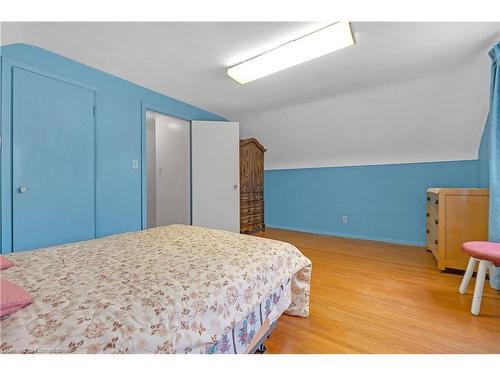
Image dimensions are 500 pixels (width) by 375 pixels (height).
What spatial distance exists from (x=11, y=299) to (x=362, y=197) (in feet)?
13.1

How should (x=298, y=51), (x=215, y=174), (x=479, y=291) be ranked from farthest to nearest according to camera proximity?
(x=215, y=174) < (x=298, y=51) < (x=479, y=291)

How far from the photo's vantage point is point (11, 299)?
2.28 feet

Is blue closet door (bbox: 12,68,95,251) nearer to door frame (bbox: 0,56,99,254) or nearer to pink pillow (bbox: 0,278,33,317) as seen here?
door frame (bbox: 0,56,99,254)

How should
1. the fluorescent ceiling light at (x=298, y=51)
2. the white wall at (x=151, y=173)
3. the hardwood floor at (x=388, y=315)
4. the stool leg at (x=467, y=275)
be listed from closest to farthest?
the hardwood floor at (x=388, y=315) < the fluorescent ceiling light at (x=298, y=51) < the stool leg at (x=467, y=275) < the white wall at (x=151, y=173)

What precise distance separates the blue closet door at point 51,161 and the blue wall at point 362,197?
10.8ft

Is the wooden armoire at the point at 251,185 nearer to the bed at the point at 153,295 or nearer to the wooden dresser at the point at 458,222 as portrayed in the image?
the bed at the point at 153,295

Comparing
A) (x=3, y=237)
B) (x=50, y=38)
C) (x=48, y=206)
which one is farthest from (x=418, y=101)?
(x=3, y=237)

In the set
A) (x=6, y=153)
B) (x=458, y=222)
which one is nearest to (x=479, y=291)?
(x=458, y=222)

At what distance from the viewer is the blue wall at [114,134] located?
1.99 m

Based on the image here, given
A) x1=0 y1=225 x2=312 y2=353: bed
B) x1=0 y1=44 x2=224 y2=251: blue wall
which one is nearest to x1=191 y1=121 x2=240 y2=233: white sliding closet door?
x1=0 y1=44 x2=224 y2=251: blue wall

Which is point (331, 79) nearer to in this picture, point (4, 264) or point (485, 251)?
point (485, 251)

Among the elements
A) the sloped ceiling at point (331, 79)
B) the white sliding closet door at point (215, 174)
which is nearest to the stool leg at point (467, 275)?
the sloped ceiling at point (331, 79)

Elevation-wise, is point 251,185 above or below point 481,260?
above

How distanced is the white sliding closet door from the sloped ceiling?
41 cm
